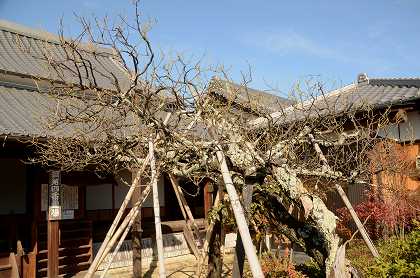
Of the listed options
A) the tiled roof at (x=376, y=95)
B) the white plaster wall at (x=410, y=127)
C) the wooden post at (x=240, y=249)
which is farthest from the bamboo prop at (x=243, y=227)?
the white plaster wall at (x=410, y=127)

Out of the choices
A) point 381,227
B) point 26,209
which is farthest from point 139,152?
point 381,227

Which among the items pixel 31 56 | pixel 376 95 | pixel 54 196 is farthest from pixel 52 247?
pixel 376 95

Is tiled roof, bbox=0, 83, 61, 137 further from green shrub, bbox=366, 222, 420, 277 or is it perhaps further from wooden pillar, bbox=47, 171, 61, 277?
green shrub, bbox=366, 222, 420, 277

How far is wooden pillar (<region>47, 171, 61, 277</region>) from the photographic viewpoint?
30.9 ft

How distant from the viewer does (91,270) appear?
18.7 feet

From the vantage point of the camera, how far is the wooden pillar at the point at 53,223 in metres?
9.41

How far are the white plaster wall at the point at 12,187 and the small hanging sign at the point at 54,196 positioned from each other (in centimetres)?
190

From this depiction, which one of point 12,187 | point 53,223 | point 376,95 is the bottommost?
point 53,223

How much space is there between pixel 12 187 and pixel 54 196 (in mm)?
2131

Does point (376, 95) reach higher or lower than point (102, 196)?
higher

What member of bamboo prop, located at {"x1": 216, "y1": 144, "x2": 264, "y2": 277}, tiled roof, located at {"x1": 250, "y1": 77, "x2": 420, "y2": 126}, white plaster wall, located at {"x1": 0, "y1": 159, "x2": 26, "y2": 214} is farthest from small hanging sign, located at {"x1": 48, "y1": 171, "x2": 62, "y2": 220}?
bamboo prop, located at {"x1": 216, "y1": 144, "x2": 264, "y2": 277}

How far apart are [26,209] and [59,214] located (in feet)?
6.70

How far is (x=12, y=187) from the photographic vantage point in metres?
11.1

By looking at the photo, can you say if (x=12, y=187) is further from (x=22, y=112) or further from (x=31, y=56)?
(x=31, y=56)
